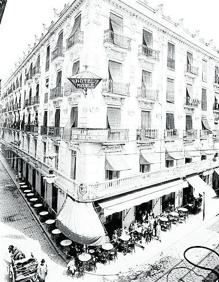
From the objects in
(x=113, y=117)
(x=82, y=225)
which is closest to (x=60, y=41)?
(x=113, y=117)

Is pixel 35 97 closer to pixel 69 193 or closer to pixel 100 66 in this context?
pixel 100 66

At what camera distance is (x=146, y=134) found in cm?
1852

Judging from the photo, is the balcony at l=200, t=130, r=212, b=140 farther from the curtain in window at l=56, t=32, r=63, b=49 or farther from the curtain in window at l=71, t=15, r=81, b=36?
the curtain in window at l=56, t=32, r=63, b=49

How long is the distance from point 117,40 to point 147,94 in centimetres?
465

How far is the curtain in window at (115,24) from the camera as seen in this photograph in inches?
631

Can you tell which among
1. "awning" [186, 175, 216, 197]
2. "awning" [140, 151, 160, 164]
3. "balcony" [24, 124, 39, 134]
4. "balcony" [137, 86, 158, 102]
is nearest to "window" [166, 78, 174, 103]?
"balcony" [137, 86, 158, 102]

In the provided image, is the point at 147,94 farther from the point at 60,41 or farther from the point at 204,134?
the point at 204,134

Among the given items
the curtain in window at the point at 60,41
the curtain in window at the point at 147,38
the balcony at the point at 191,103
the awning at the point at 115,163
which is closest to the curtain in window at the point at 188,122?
the balcony at the point at 191,103

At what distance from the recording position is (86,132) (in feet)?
49.2

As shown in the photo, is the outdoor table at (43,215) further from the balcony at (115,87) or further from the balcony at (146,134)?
the balcony at (115,87)

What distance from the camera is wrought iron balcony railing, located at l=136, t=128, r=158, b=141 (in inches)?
709

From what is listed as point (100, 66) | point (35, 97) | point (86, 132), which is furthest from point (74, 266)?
point (35, 97)

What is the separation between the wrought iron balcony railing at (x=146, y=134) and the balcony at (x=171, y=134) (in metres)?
1.34

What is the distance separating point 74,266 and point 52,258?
7.34 ft
